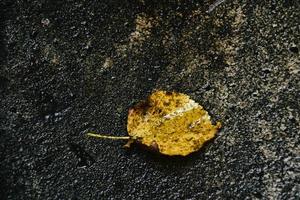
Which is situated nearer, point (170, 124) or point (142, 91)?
point (170, 124)

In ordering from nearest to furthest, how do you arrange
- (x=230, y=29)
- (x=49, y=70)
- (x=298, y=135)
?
(x=298, y=135) < (x=230, y=29) < (x=49, y=70)

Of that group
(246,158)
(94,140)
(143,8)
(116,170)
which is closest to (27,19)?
(143,8)

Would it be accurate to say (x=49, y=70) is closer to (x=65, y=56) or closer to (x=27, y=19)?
(x=65, y=56)
